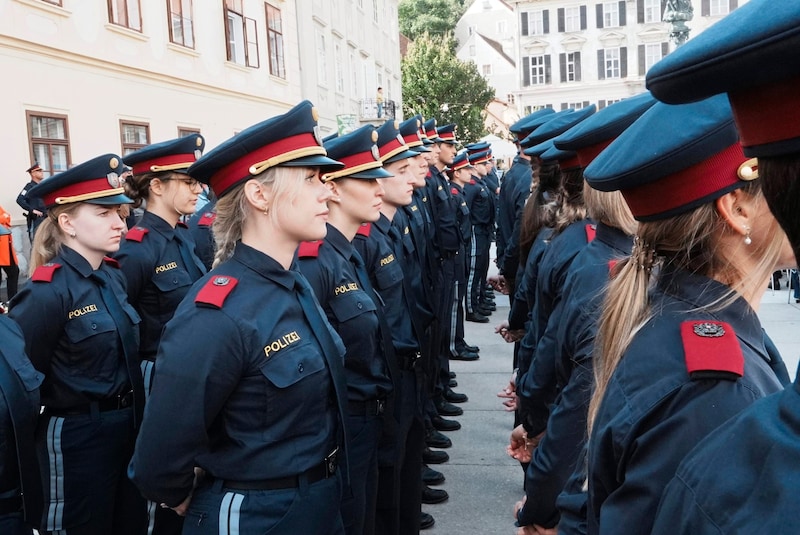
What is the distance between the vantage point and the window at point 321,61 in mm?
26078

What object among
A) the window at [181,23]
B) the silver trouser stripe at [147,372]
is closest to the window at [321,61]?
the window at [181,23]

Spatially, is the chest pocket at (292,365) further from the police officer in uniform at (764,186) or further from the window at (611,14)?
the window at (611,14)

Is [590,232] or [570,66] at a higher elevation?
[570,66]

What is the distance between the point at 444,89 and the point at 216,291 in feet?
132

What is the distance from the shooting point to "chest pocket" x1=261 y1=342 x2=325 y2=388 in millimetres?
2385

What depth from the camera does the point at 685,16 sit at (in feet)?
32.0

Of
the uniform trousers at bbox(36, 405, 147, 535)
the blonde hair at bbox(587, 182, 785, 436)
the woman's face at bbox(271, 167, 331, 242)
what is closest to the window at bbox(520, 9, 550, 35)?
the uniform trousers at bbox(36, 405, 147, 535)

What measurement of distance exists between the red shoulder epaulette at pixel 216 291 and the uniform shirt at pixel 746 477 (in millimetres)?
1644

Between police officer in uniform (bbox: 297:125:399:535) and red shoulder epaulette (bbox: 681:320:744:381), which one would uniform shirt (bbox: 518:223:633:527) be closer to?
police officer in uniform (bbox: 297:125:399:535)

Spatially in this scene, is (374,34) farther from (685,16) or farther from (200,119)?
(685,16)

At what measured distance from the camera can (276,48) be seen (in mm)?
22438

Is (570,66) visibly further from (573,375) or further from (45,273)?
(573,375)

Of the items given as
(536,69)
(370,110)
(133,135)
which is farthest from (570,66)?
(133,135)

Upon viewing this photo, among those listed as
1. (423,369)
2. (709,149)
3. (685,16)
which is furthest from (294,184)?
(685,16)
